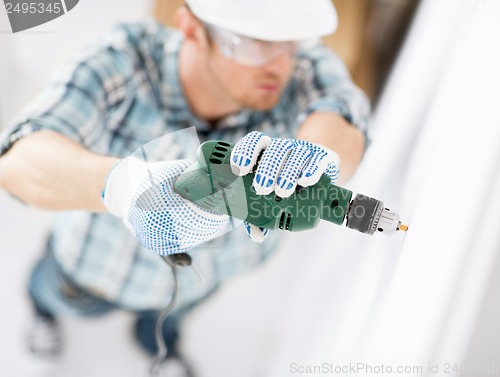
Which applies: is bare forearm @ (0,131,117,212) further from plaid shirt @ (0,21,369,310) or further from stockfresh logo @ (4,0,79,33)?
stockfresh logo @ (4,0,79,33)

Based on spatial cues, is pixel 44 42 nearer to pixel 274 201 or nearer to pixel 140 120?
pixel 140 120

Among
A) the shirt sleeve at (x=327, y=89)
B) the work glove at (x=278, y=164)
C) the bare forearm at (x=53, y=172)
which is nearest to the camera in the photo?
the work glove at (x=278, y=164)

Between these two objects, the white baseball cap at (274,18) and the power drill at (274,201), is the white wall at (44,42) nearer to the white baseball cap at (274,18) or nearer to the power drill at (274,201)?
the white baseball cap at (274,18)

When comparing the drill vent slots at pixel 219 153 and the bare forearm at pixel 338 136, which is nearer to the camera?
the drill vent slots at pixel 219 153

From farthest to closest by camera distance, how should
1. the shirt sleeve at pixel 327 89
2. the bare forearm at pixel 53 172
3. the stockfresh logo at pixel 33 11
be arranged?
1. the stockfresh logo at pixel 33 11
2. the shirt sleeve at pixel 327 89
3. the bare forearm at pixel 53 172

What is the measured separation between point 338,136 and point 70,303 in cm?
100

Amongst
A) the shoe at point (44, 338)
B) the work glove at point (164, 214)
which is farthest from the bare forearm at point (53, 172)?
the shoe at point (44, 338)

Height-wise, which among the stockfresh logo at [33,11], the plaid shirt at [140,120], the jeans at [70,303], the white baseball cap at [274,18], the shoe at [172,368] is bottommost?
the shoe at [172,368]

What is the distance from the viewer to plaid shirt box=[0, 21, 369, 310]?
1.06m

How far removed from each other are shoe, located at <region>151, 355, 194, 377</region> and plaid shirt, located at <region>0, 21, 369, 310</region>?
0.82ft

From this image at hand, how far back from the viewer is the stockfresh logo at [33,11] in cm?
125

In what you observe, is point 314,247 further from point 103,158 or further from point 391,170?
point 103,158

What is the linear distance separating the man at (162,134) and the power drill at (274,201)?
0.08 feet

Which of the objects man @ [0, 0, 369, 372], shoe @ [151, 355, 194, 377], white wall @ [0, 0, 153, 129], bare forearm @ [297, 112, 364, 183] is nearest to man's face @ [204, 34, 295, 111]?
man @ [0, 0, 369, 372]
